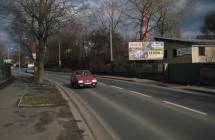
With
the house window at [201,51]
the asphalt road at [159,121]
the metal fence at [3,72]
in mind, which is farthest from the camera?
the house window at [201,51]

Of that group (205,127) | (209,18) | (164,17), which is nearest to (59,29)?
(205,127)

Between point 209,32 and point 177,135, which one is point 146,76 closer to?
point 177,135

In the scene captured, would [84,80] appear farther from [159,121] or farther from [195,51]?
[195,51]

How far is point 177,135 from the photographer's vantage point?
9633 millimetres

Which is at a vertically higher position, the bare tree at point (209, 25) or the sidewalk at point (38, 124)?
the bare tree at point (209, 25)

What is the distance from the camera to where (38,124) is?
37.1 feet

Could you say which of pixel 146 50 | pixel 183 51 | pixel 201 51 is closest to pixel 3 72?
pixel 146 50

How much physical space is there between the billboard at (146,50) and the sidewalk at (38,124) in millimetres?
38303

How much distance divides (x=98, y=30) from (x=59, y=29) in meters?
51.2

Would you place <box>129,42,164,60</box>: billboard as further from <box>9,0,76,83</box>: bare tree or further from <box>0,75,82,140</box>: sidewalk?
<box>0,75,82,140</box>: sidewalk

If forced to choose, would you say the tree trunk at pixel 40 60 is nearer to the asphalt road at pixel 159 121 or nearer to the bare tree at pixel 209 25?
the asphalt road at pixel 159 121

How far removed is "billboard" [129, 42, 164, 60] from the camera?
53.3m

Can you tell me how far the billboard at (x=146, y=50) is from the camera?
175 ft

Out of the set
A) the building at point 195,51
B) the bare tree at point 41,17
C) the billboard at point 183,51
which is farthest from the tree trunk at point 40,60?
the billboard at point 183,51
